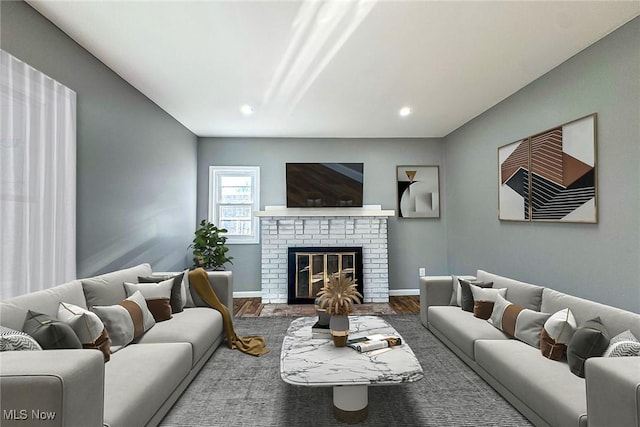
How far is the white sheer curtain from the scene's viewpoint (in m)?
2.03

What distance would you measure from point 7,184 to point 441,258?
5.47 metres

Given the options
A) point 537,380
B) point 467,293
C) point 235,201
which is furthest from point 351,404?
point 235,201

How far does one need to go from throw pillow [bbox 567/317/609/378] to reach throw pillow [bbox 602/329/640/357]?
1.4 inches

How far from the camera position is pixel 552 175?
Result: 3.11 meters

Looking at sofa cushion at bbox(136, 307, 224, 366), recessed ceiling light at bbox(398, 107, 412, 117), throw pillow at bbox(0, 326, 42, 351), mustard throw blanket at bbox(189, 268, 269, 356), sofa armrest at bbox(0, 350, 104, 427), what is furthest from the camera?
recessed ceiling light at bbox(398, 107, 412, 117)

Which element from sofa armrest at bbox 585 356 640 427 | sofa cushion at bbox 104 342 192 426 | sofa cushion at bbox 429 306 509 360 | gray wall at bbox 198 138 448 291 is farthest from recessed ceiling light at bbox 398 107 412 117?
sofa cushion at bbox 104 342 192 426

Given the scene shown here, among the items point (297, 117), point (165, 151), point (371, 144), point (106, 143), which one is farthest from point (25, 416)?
point (371, 144)

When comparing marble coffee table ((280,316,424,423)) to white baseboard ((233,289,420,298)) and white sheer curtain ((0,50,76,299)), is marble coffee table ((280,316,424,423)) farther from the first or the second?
white baseboard ((233,289,420,298))

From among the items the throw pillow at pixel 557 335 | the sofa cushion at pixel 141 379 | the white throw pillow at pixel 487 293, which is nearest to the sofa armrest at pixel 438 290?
the white throw pillow at pixel 487 293

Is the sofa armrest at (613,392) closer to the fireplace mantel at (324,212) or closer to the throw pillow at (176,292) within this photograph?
the throw pillow at (176,292)

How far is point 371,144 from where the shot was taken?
5.74 m

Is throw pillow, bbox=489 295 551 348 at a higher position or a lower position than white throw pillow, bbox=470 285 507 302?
lower

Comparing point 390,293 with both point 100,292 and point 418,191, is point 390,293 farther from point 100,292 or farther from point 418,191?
point 100,292

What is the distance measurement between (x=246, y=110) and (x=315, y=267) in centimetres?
254
